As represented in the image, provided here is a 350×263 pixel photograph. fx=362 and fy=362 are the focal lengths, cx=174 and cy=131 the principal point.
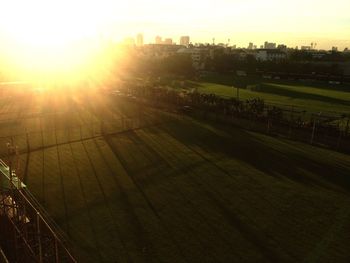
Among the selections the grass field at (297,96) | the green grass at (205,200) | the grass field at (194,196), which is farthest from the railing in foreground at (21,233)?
the grass field at (297,96)

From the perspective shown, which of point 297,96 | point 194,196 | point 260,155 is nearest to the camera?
point 194,196

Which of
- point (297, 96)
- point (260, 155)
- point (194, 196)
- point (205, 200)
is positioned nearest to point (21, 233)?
point (194, 196)

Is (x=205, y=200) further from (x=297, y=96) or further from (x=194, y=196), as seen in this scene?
(x=297, y=96)

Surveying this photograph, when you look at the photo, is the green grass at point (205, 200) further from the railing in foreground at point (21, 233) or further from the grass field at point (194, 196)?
the railing in foreground at point (21, 233)

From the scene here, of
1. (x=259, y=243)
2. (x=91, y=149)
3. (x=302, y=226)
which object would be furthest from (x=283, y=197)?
(x=91, y=149)

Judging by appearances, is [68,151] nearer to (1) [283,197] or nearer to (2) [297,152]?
(1) [283,197]
